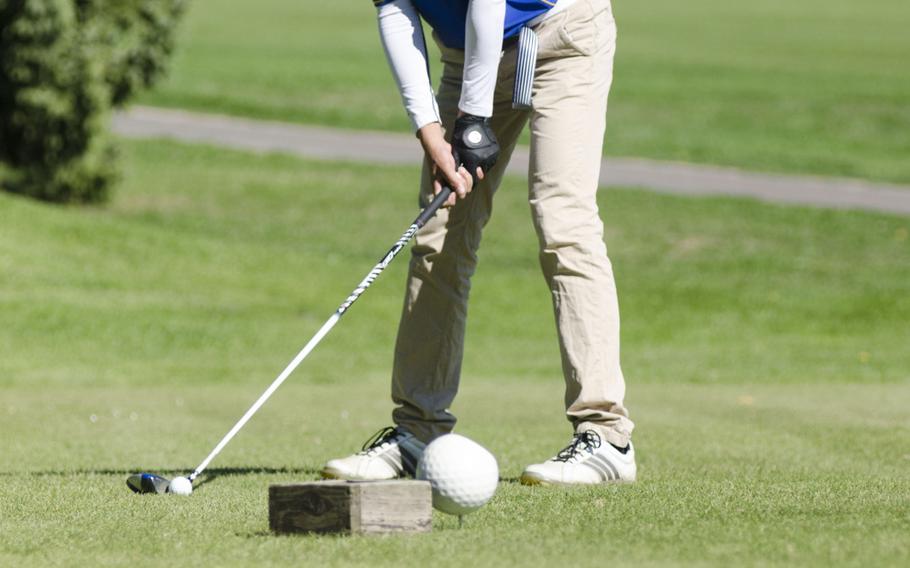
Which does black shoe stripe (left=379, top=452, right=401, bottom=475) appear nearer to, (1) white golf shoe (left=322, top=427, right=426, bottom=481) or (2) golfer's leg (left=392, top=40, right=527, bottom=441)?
(1) white golf shoe (left=322, top=427, right=426, bottom=481)

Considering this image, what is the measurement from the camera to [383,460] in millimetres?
5863

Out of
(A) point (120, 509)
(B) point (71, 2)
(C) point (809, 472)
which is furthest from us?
(B) point (71, 2)

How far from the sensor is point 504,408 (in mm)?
9250

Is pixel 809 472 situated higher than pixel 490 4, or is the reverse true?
→ pixel 490 4

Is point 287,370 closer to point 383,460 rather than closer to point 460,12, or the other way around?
point 383,460

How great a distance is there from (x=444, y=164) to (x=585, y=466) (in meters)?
1.17

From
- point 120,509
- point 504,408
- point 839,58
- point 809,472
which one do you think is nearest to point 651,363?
point 504,408

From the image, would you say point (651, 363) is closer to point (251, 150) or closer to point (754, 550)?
point (754, 550)

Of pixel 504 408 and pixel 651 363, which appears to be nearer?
Answer: pixel 504 408

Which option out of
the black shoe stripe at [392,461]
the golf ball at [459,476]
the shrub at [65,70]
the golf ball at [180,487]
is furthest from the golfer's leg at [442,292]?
the shrub at [65,70]

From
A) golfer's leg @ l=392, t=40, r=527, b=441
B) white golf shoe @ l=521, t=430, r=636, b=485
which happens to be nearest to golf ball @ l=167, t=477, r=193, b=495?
golfer's leg @ l=392, t=40, r=527, b=441

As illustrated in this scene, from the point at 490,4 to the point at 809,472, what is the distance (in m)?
2.12

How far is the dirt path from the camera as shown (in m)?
22.9

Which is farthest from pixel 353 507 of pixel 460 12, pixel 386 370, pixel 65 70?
pixel 65 70
